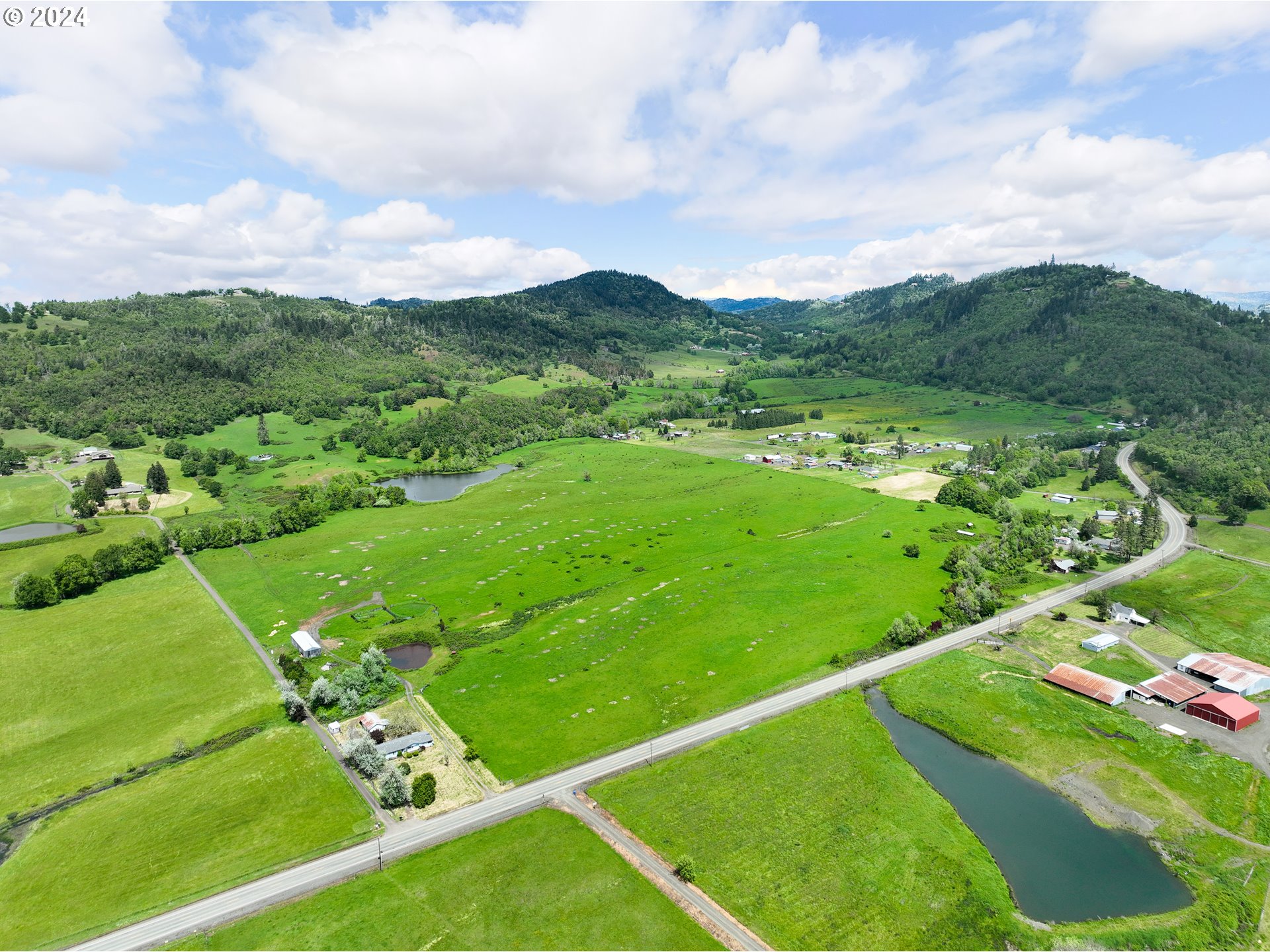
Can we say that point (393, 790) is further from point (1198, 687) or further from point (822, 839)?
point (1198, 687)

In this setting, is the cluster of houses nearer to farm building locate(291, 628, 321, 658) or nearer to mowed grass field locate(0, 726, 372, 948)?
mowed grass field locate(0, 726, 372, 948)

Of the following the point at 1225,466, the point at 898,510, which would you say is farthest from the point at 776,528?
the point at 1225,466

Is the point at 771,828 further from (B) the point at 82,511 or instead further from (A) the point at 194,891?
(B) the point at 82,511

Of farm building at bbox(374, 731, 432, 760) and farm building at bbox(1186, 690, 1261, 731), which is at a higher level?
farm building at bbox(1186, 690, 1261, 731)

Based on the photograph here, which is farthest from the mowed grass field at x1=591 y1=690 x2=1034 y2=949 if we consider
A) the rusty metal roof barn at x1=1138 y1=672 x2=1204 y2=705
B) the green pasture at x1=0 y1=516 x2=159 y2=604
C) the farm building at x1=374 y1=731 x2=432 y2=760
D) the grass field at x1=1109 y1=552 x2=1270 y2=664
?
the green pasture at x1=0 y1=516 x2=159 y2=604

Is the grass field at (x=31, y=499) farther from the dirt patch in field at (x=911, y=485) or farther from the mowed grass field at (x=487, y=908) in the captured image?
the dirt patch in field at (x=911, y=485)

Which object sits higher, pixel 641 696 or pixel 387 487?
pixel 387 487
